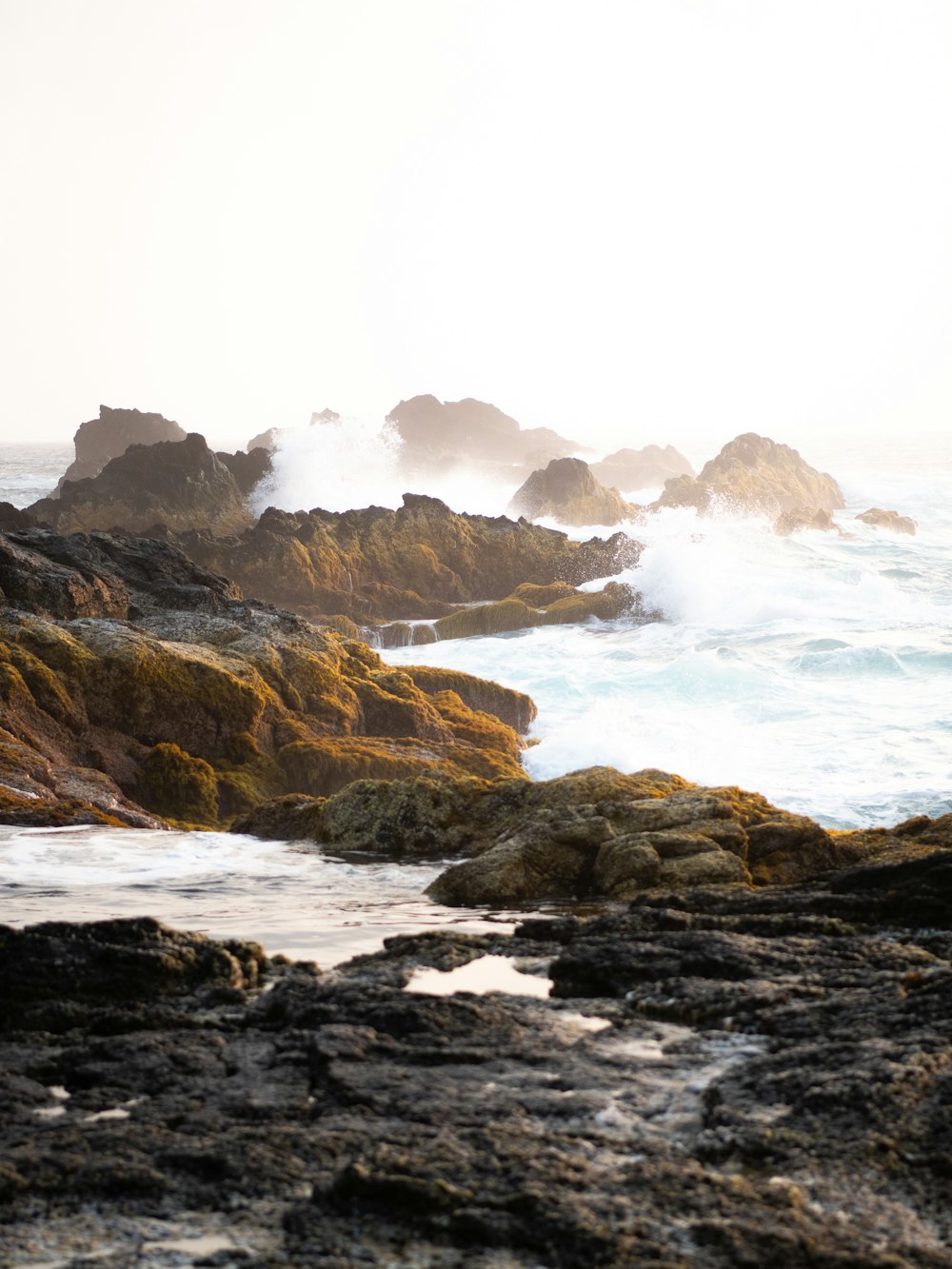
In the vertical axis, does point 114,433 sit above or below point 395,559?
above

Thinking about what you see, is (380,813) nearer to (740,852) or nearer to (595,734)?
(740,852)

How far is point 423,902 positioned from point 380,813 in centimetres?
239

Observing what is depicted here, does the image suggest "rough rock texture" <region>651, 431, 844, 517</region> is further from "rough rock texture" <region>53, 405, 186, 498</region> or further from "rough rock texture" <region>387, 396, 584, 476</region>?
"rough rock texture" <region>53, 405, 186, 498</region>

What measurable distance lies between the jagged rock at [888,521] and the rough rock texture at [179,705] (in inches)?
1611

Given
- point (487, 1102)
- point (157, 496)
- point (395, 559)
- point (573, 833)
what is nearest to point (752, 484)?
point (395, 559)

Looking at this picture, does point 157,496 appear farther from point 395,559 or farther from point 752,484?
point 752,484

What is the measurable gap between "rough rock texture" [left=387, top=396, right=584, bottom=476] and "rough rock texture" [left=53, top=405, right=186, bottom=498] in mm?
19639

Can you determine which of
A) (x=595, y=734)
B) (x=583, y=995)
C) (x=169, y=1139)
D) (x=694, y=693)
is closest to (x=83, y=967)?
(x=169, y=1139)

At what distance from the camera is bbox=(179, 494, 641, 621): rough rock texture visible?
30844 mm

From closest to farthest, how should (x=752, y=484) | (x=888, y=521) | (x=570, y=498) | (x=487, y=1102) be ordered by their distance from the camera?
(x=487, y=1102) → (x=570, y=498) → (x=888, y=521) → (x=752, y=484)

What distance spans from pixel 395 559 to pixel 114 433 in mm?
40515

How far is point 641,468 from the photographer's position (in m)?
87.2

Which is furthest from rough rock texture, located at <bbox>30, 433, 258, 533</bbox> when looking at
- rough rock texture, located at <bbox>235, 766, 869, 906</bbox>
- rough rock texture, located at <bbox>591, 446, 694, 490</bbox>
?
rough rock texture, located at <bbox>591, 446, 694, 490</bbox>

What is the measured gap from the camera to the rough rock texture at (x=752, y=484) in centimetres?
5431
